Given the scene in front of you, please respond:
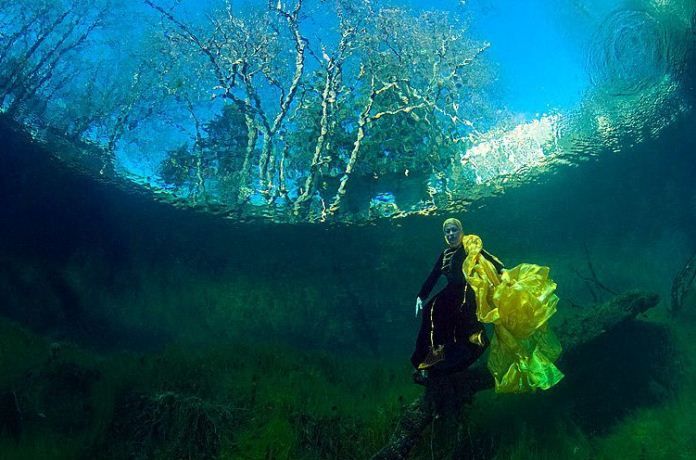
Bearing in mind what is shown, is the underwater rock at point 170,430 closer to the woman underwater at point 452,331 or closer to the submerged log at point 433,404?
the submerged log at point 433,404

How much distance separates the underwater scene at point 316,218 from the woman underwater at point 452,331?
28cm

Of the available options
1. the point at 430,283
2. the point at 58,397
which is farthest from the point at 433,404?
the point at 58,397

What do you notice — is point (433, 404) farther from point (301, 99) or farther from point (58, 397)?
point (301, 99)

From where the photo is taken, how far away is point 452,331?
4484 millimetres

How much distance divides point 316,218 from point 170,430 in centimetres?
738

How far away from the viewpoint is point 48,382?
25.0 feet

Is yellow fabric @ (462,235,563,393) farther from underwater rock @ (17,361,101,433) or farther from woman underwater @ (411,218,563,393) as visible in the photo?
underwater rock @ (17,361,101,433)

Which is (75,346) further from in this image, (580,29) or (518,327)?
(580,29)

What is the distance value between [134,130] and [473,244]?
391 inches

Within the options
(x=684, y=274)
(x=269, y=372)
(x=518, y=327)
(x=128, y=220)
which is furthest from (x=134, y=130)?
(x=684, y=274)

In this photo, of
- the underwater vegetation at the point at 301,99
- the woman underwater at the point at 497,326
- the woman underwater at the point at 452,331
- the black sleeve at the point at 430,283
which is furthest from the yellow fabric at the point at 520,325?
the underwater vegetation at the point at 301,99

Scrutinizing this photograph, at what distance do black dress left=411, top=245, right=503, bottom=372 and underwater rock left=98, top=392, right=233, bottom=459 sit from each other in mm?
3824

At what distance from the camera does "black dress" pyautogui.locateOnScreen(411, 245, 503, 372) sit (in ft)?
14.3

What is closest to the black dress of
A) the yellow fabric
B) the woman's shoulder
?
the woman's shoulder
